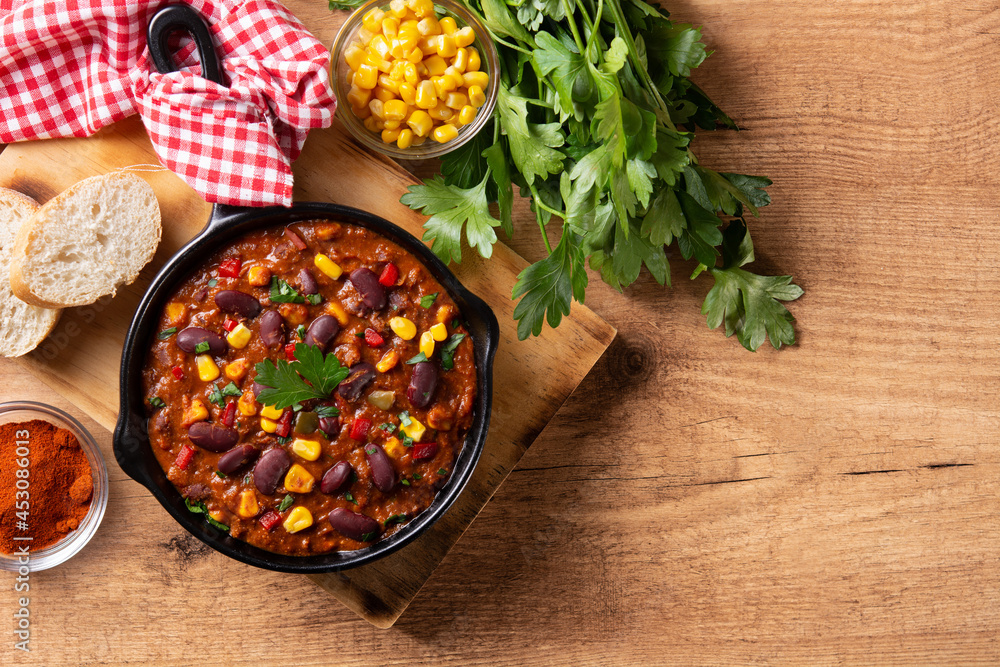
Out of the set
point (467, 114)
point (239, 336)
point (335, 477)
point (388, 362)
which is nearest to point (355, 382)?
point (388, 362)

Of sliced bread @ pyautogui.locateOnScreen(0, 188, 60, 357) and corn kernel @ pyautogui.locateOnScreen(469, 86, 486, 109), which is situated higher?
corn kernel @ pyautogui.locateOnScreen(469, 86, 486, 109)

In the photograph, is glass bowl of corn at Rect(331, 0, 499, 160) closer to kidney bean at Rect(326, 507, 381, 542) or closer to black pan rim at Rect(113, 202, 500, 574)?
black pan rim at Rect(113, 202, 500, 574)

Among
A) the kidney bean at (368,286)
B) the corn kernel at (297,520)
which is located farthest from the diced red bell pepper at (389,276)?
the corn kernel at (297,520)

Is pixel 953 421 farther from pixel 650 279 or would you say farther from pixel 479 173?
pixel 479 173

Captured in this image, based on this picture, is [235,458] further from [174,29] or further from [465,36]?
[465,36]

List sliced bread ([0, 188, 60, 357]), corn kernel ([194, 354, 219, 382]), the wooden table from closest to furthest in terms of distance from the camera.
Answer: corn kernel ([194, 354, 219, 382])
sliced bread ([0, 188, 60, 357])
the wooden table

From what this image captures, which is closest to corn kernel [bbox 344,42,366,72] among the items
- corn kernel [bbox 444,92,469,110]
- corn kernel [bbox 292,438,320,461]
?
corn kernel [bbox 444,92,469,110]

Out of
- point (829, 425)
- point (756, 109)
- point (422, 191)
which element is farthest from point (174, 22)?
point (829, 425)
